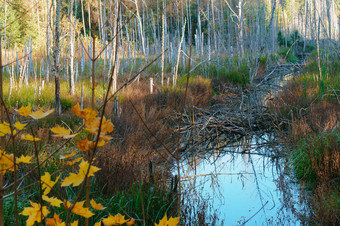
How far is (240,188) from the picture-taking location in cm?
304

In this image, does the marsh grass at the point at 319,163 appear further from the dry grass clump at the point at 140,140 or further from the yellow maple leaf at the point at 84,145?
the yellow maple leaf at the point at 84,145

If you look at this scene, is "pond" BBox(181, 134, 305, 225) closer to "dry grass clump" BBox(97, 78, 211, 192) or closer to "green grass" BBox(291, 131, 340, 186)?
"green grass" BBox(291, 131, 340, 186)

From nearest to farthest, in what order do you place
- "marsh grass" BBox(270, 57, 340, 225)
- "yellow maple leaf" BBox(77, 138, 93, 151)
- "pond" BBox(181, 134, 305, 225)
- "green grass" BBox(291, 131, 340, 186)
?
"yellow maple leaf" BBox(77, 138, 93, 151) → "marsh grass" BBox(270, 57, 340, 225) → "pond" BBox(181, 134, 305, 225) → "green grass" BBox(291, 131, 340, 186)

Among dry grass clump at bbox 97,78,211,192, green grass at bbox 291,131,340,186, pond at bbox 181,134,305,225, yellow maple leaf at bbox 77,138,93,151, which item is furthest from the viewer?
green grass at bbox 291,131,340,186

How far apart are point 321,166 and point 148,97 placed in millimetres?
3423

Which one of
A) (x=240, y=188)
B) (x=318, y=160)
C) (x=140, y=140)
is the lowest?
(x=240, y=188)

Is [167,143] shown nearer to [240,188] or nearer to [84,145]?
[240,188]

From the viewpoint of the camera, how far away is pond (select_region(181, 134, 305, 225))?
97.1 inches

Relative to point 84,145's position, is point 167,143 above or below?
below

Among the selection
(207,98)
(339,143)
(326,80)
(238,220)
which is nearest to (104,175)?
(238,220)

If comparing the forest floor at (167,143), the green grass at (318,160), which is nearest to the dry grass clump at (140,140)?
the forest floor at (167,143)

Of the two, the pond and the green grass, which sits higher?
the green grass

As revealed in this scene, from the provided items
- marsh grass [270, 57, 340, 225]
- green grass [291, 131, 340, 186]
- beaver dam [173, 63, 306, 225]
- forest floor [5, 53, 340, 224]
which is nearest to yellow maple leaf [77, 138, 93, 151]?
forest floor [5, 53, 340, 224]

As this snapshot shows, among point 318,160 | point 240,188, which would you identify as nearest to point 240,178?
point 240,188
